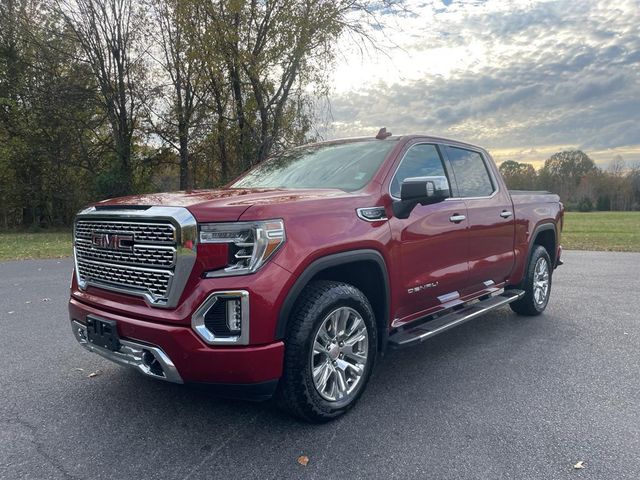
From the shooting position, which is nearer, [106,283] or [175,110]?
[106,283]

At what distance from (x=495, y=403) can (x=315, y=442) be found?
Answer: 1333mm

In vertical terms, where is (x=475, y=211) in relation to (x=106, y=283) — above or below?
above

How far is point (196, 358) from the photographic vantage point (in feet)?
8.30

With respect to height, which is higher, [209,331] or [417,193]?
[417,193]

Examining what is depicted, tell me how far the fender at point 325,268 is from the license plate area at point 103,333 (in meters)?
0.99

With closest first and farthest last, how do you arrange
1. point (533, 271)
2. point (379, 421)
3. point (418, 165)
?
1. point (379, 421)
2. point (418, 165)
3. point (533, 271)

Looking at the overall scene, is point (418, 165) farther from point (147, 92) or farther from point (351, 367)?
point (147, 92)

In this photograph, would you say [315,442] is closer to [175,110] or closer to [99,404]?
[99,404]

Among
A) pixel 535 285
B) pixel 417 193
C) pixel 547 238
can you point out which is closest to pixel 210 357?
pixel 417 193

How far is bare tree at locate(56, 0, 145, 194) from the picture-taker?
2069 centimetres

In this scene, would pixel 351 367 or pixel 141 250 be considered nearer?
pixel 141 250

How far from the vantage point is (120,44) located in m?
21.4

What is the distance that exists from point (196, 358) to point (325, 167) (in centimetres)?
205

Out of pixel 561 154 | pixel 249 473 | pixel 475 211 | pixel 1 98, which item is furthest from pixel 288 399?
pixel 561 154
